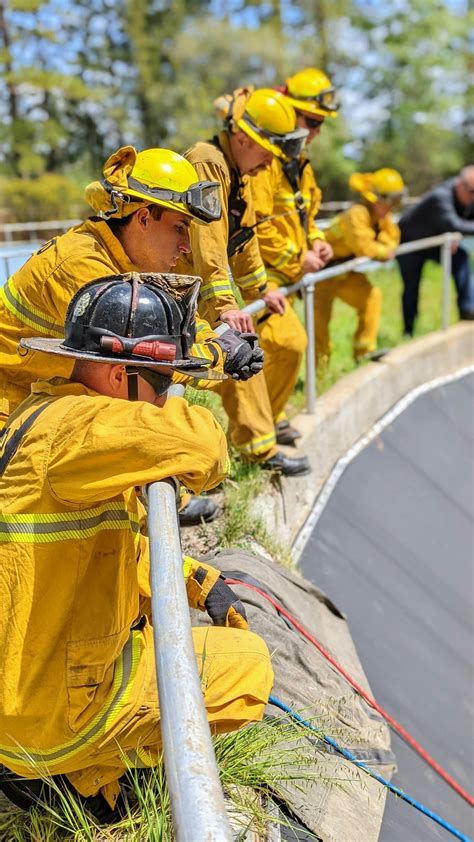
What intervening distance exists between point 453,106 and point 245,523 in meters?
40.3

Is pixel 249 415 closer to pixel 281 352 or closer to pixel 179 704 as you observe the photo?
pixel 281 352

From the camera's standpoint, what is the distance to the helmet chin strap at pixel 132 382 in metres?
1.92

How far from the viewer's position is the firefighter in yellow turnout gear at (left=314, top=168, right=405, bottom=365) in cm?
725

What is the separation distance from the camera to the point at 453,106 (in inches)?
1591

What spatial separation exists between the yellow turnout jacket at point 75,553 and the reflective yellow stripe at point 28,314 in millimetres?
946

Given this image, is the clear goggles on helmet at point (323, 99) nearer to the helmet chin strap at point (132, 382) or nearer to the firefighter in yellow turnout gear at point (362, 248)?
the firefighter in yellow turnout gear at point (362, 248)

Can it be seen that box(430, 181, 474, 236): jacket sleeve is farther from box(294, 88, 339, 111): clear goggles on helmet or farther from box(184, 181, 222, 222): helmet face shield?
box(184, 181, 222, 222): helmet face shield

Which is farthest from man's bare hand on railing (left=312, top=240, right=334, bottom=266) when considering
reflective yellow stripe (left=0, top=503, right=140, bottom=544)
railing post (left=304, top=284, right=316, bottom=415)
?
reflective yellow stripe (left=0, top=503, right=140, bottom=544)

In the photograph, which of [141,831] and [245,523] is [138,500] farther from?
[245,523]

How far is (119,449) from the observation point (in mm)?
1734

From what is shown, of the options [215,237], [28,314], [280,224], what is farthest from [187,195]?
[280,224]

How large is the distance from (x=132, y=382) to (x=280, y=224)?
11.8 ft

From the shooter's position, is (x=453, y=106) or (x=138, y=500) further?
(x=453, y=106)

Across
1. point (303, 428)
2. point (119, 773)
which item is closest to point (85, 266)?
point (119, 773)
